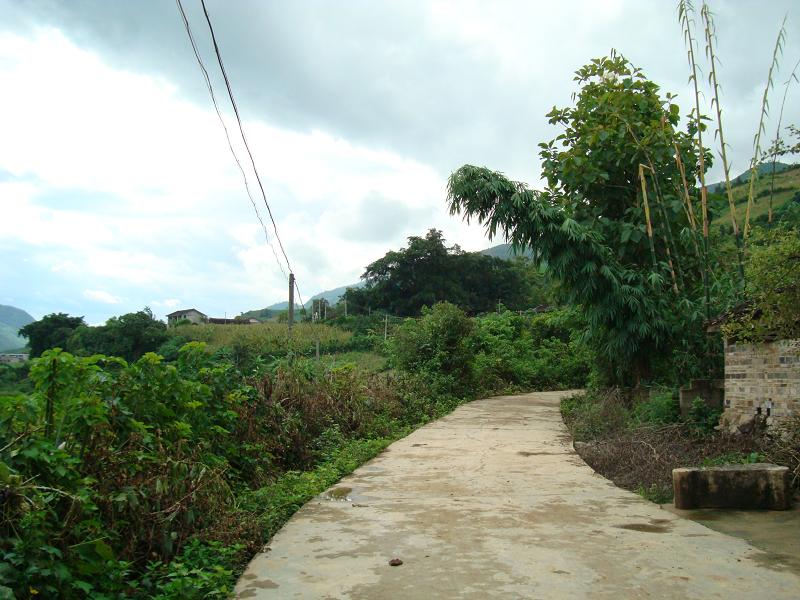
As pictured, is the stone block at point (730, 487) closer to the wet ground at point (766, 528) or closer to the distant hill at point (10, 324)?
the wet ground at point (766, 528)

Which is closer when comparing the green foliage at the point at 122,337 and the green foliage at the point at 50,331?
the green foliage at the point at 122,337

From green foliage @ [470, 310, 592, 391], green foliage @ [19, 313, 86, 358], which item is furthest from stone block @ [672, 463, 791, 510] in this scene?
green foliage @ [19, 313, 86, 358]

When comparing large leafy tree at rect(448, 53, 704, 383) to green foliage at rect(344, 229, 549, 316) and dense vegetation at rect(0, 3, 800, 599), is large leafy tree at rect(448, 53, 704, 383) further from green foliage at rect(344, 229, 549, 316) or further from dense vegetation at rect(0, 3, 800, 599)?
green foliage at rect(344, 229, 549, 316)

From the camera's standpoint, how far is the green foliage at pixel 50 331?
93.2 ft

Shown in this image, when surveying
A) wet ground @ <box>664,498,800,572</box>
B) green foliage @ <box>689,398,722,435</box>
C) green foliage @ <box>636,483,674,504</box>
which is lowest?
wet ground @ <box>664,498,800,572</box>

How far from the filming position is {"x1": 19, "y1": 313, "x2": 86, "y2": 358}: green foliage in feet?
93.2

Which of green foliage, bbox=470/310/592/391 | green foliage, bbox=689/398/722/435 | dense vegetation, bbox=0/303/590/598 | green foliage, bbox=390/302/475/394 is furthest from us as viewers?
green foliage, bbox=470/310/592/391

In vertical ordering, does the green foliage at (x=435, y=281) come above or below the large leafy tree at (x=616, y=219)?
above

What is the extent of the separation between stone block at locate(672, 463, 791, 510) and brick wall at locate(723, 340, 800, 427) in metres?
1.69

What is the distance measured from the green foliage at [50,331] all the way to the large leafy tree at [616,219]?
76.3ft

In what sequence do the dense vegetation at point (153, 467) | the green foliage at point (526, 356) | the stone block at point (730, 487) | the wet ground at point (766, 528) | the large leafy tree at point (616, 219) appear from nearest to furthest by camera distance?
the dense vegetation at point (153, 467), the wet ground at point (766, 528), the stone block at point (730, 487), the large leafy tree at point (616, 219), the green foliage at point (526, 356)

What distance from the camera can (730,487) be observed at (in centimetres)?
538

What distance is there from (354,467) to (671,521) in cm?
350

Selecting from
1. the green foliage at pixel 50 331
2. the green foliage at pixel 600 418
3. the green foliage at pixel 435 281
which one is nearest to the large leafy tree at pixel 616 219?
the green foliage at pixel 600 418
